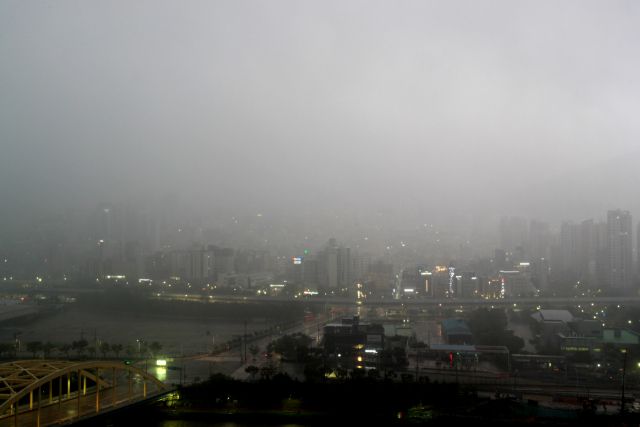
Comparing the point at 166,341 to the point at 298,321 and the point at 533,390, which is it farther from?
the point at 533,390

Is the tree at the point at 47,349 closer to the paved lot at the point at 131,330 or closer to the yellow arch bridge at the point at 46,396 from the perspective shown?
the paved lot at the point at 131,330

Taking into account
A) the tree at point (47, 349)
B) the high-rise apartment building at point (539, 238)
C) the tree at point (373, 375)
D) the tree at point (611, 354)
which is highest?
the high-rise apartment building at point (539, 238)

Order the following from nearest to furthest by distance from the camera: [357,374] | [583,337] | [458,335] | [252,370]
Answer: [357,374] → [252,370] → [583,337] → [458,335]

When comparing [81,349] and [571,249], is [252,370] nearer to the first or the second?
[81,349]

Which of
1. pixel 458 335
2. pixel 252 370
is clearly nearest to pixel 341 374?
pixel 252 370

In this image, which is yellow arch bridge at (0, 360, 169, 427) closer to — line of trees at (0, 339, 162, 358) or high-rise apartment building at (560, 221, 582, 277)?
line of trees at (0, 339, 162, 358)

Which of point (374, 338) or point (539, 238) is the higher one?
point (539, 238)

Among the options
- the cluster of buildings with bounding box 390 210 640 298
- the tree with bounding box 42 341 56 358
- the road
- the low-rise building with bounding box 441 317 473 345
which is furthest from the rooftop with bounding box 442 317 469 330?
the tree with bounding box 42 341 56 358

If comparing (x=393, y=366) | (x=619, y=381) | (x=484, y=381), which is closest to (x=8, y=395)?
(x=393, y=366)

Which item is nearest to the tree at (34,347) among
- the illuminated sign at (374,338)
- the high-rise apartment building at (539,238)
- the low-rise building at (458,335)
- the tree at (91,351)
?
the tree at (91,351)
